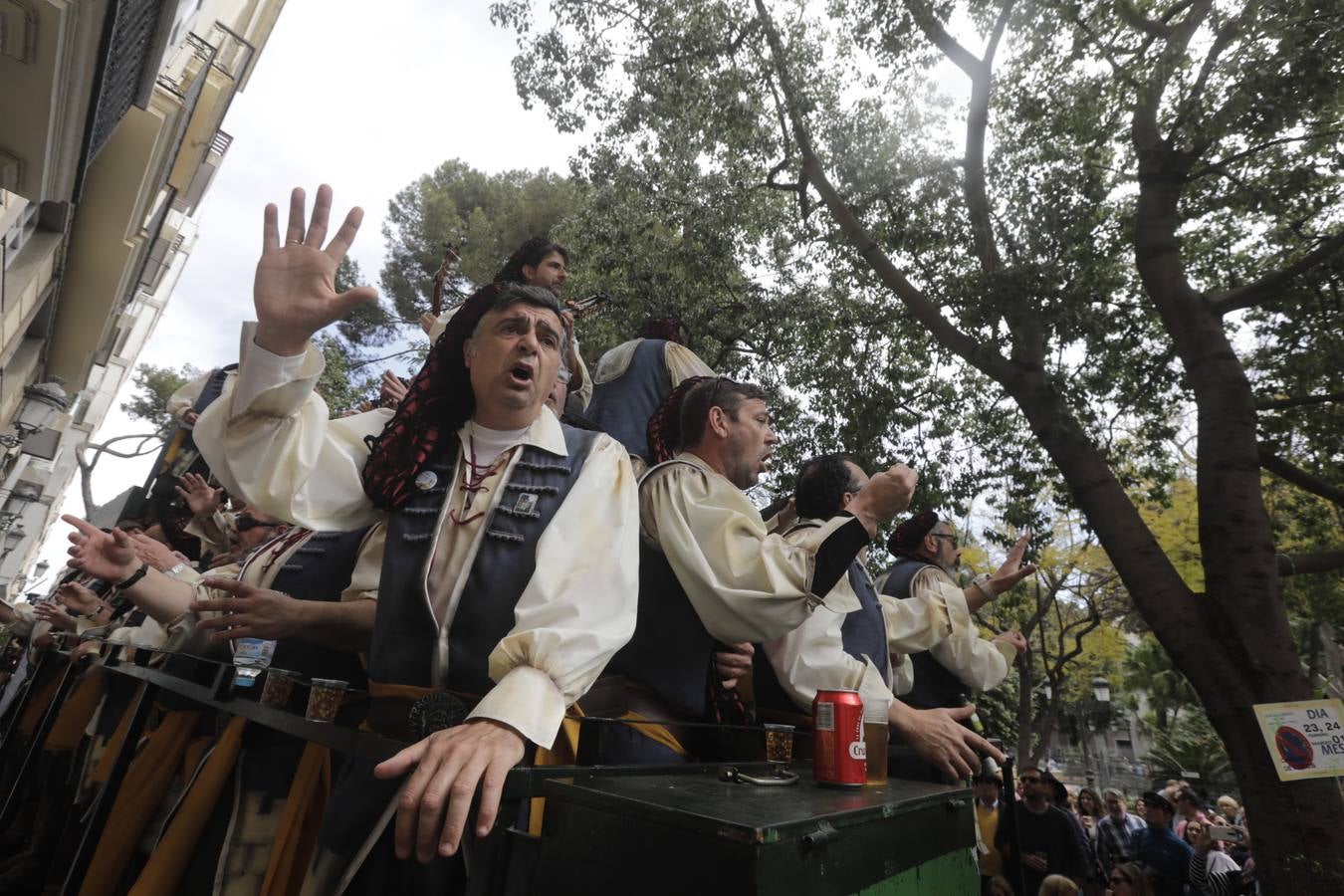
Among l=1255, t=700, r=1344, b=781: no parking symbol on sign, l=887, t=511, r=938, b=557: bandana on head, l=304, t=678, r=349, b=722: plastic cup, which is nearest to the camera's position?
l=304, t=678, r=349, b=722: plastic cup

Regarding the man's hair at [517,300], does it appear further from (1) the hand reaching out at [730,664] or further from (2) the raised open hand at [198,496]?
(2) the raised open hand at [198,496]

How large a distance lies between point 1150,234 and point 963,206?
1961 mm

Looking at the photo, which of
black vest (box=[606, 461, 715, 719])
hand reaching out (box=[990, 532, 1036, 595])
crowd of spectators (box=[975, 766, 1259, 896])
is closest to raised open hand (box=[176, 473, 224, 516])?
black vest (box=[606, 461, 715, 719])

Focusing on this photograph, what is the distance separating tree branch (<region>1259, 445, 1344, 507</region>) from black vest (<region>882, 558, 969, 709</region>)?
14.9 feet

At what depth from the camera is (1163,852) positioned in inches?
332

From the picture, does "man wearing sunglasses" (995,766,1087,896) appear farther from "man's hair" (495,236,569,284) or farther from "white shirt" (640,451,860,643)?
"man's hair" (495,236,569,284)

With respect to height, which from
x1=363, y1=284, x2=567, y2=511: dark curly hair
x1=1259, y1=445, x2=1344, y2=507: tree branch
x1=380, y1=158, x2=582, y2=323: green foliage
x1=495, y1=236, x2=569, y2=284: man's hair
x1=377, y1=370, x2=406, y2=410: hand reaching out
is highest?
x1=380, y1=158, x2=582, y2=323: green foliage

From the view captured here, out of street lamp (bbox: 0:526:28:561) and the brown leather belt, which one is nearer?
the brown leather belt

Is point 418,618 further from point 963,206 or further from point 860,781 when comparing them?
point 963,206

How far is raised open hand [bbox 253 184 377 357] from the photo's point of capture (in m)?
1.75

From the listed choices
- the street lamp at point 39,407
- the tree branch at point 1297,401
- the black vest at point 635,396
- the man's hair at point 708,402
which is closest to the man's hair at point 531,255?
the black vest at point 635,396

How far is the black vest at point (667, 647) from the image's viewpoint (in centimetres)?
205

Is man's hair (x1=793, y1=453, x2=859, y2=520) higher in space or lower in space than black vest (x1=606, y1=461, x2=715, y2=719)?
higher

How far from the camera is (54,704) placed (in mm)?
3895
